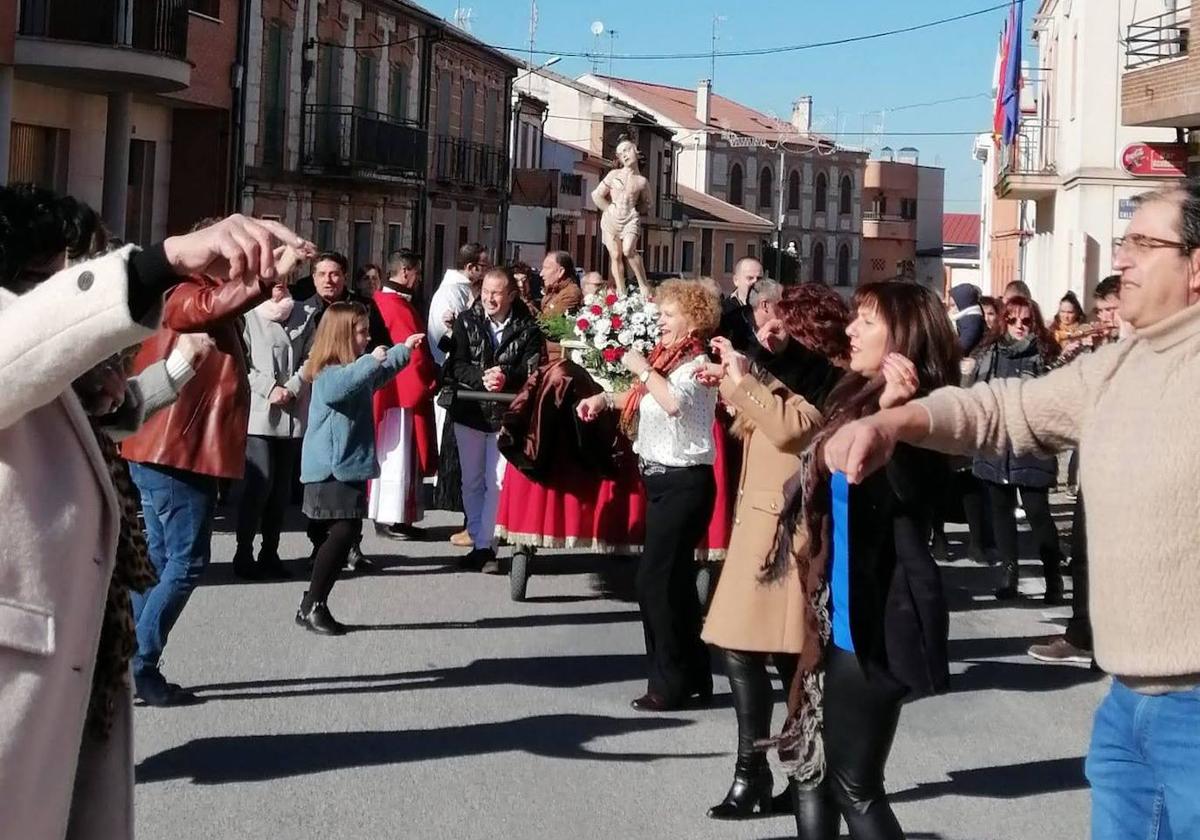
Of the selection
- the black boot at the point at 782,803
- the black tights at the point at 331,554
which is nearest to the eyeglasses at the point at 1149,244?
the black boot at the point at 782,803

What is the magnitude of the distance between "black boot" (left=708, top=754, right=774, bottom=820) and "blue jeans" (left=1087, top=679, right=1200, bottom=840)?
2.73 metres

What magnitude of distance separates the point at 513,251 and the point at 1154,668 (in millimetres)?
49679

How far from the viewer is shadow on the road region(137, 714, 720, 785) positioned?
684 centimetres

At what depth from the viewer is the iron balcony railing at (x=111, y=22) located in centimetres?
2250

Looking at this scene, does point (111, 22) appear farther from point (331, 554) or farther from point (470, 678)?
point (470, 678)

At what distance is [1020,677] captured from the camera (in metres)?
9.18

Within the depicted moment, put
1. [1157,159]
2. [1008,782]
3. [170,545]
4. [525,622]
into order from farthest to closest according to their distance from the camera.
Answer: [1157,159], [525,622], [170,545], [1008,782]

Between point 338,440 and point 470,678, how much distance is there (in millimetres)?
1587

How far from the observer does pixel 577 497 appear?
35.0 ft

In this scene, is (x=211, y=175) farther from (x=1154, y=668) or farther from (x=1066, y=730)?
(x=1154, y=668)

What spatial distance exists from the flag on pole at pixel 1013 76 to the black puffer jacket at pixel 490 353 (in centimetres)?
2423

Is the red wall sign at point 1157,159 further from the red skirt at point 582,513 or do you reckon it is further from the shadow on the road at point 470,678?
the shadow on the road at point 470,678

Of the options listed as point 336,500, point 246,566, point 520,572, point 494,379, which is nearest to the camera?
point 336,500

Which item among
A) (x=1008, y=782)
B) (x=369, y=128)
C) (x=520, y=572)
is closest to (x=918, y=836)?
(x=1008, y=782)
